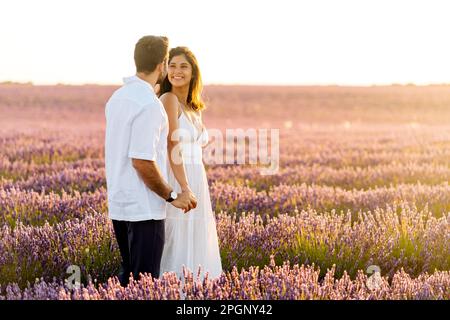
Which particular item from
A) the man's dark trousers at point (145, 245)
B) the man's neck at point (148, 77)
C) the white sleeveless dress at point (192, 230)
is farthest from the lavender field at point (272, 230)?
the man's neck at point (148, 77)

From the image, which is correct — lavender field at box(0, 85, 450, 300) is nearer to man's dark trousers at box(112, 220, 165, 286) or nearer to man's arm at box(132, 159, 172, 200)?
man's dark trousers at box(112, 220, 165, 286)

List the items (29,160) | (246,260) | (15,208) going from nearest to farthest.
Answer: (246,260)
(15,208)
(29,160)

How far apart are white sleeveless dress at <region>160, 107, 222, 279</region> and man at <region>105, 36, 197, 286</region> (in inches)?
20.1

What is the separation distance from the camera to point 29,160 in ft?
34.9

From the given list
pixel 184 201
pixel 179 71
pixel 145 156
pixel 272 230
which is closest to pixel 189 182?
pixel 184 201

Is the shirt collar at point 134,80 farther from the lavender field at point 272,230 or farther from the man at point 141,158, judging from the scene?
the lavender field at point 272,230

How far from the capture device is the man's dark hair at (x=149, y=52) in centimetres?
326

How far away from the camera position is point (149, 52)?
3.27m

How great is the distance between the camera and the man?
3.15m
